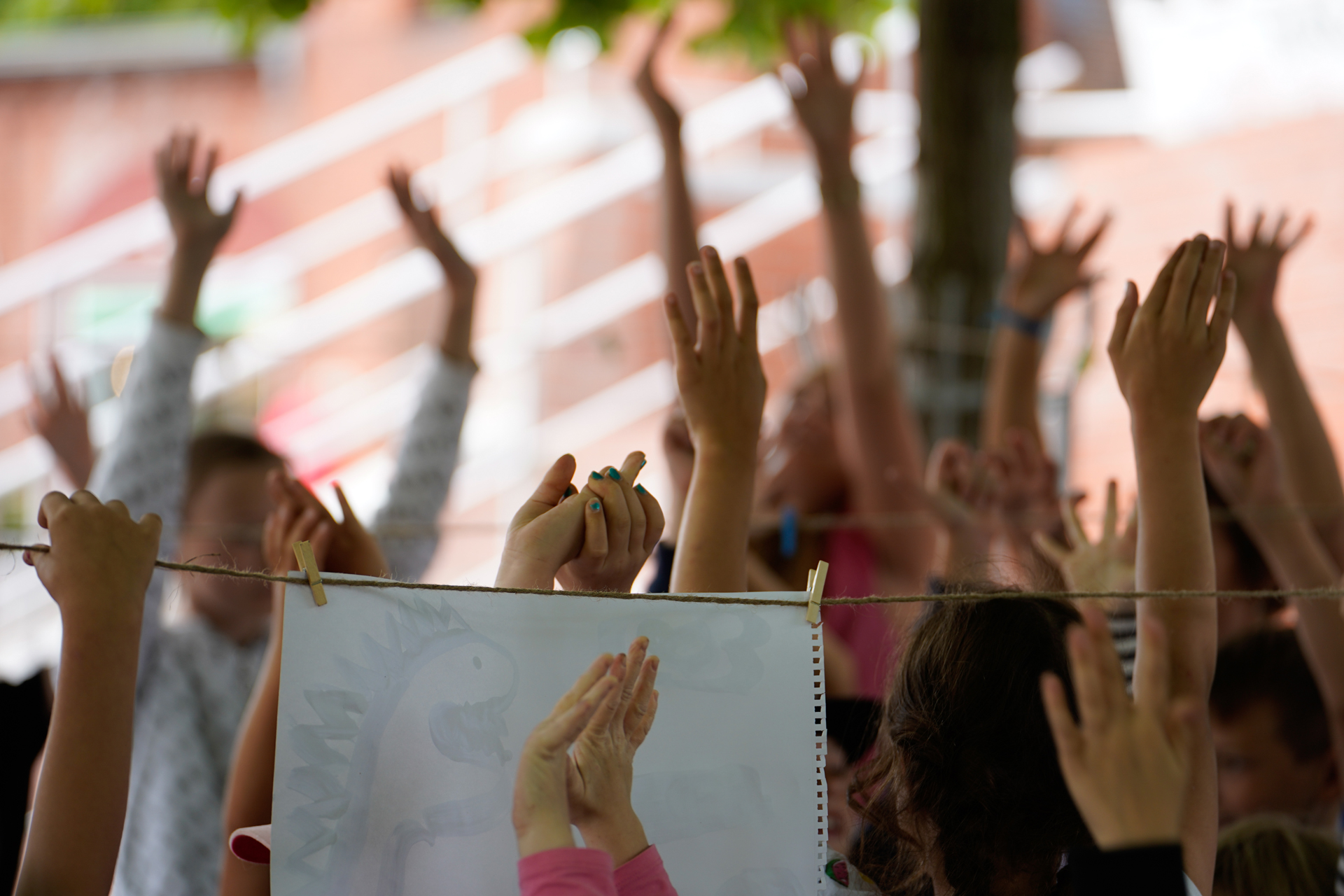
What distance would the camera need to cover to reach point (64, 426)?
176 cm

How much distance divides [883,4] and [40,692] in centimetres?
269

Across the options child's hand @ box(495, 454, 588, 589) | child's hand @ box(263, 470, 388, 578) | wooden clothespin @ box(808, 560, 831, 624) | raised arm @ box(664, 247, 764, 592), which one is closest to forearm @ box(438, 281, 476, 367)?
child's hand @ box(263, 470, 388, 578)

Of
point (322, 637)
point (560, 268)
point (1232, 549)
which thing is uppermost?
point (560, 268)

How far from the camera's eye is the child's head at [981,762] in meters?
0.86

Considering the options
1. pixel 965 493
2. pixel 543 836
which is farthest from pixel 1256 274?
pixel 543 836

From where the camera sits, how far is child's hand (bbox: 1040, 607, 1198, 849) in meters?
0.65

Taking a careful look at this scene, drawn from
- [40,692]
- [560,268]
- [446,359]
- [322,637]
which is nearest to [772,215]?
[560,268]

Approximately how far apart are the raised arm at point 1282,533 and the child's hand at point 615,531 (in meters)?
0.75

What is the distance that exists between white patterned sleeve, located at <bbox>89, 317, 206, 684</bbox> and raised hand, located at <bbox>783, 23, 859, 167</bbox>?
995 mm

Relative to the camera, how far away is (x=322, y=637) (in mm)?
847

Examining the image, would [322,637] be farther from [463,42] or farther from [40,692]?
[463,42]

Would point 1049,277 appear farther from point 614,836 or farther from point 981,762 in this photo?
point 614,836

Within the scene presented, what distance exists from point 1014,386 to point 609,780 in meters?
1.34

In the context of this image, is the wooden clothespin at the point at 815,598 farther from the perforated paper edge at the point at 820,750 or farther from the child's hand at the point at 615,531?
the child's hand at the point at 615,531
